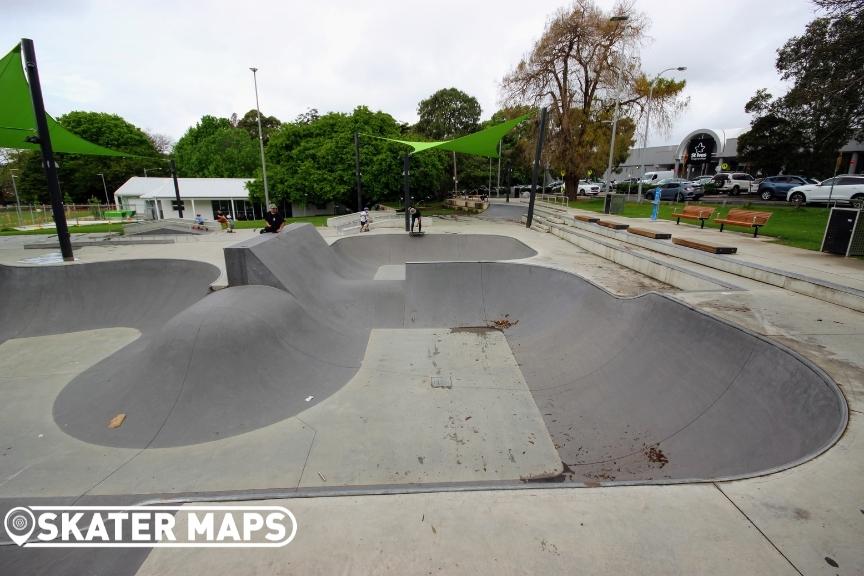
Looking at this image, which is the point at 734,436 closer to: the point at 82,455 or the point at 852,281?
the point at 852,281

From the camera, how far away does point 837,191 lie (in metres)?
17.3

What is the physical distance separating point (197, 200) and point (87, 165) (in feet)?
80.2

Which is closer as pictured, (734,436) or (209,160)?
(734,436)

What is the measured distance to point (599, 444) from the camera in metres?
5.00

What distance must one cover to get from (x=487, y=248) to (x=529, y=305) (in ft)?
23.1

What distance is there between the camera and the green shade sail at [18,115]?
37.3 ft

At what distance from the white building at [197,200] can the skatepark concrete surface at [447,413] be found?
2746 centimetres

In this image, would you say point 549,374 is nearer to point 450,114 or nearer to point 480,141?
point 480,141

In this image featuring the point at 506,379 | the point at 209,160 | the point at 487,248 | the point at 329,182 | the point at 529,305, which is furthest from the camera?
the point at 209,160

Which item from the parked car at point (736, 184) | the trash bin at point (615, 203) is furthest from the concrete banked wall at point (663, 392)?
the parked car at point (736, 184)

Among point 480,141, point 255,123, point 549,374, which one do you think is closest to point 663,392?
point 549,374

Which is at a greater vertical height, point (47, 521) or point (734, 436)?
point (734, 436)

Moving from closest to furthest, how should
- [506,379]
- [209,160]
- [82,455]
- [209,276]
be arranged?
[82,455] < [506,379] < [209,276] < [209,160]

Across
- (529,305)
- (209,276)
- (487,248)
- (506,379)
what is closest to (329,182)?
(487,248)
